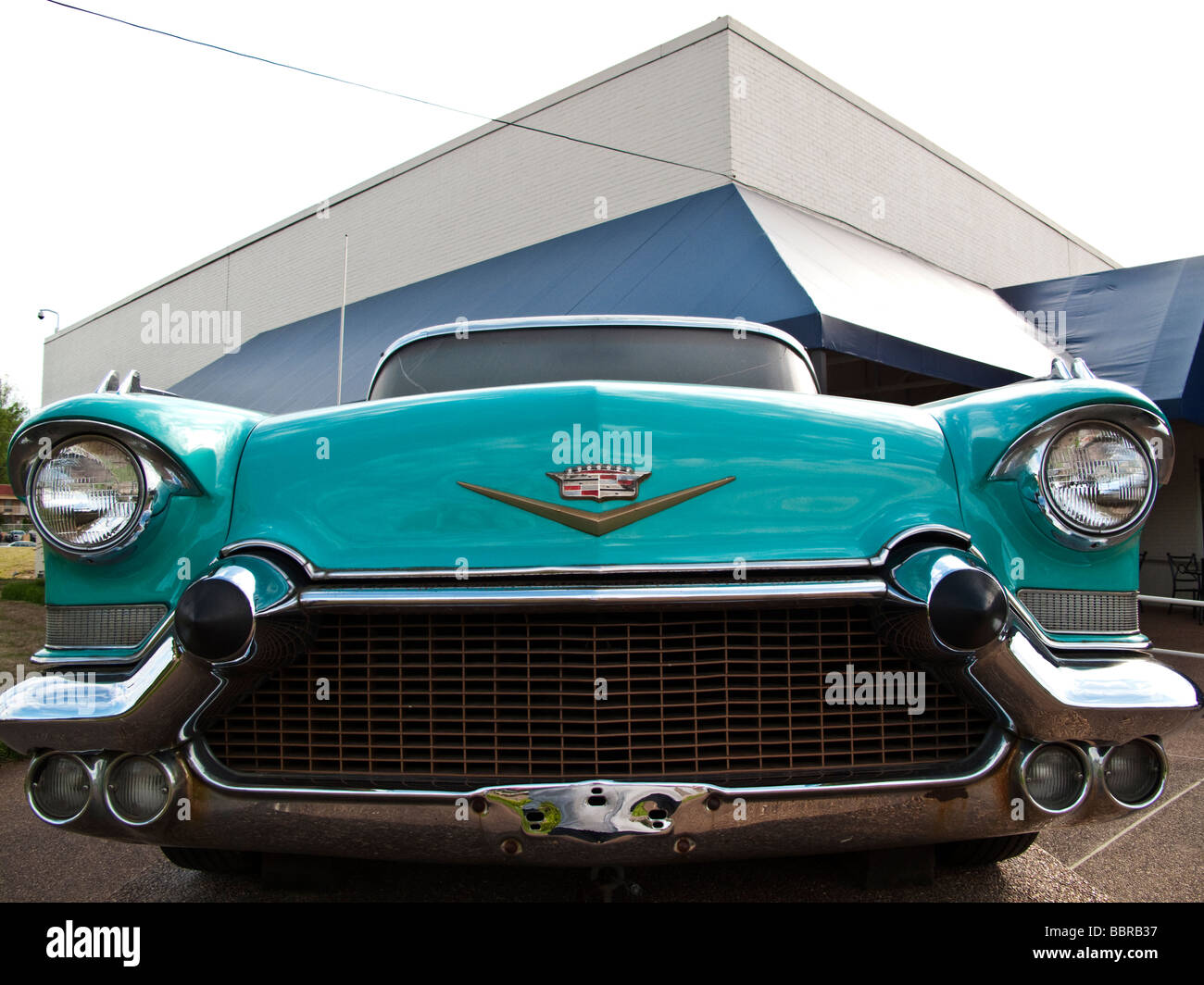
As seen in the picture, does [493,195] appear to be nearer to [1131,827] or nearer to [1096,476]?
[1131,827]

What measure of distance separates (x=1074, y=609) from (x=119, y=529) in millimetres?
1962

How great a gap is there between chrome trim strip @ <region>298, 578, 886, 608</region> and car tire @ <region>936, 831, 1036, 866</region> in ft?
2.87

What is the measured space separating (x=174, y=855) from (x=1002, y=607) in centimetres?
192

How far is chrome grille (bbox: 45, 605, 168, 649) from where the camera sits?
1.69 metres

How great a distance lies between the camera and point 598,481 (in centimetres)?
158

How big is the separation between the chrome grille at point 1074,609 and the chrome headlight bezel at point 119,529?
5.93ft

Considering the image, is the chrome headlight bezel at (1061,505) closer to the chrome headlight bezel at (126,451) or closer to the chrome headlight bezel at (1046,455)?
the chrome headlight bezel at (1046,455)

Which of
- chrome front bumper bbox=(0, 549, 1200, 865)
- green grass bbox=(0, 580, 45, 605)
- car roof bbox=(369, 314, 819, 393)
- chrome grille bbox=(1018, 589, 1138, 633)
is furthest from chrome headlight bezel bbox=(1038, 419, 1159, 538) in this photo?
green grass bbox=(0, 580, 45, 605)

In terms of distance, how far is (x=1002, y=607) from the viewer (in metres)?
1.52

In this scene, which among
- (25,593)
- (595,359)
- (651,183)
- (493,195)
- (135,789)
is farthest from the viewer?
(493,195)

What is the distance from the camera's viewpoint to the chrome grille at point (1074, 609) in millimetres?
1719

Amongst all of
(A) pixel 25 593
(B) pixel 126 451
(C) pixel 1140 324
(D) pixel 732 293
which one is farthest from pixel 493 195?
(B) pixel 126 451

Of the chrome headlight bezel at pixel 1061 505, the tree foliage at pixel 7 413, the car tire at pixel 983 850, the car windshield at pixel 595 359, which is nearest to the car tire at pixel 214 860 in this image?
the car windshield at pixel 595 359

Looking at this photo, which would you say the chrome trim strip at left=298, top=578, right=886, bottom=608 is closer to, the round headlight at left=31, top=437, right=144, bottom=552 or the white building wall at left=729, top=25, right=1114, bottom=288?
the round headlight at left=31, top=437, right=144, bottom=552
